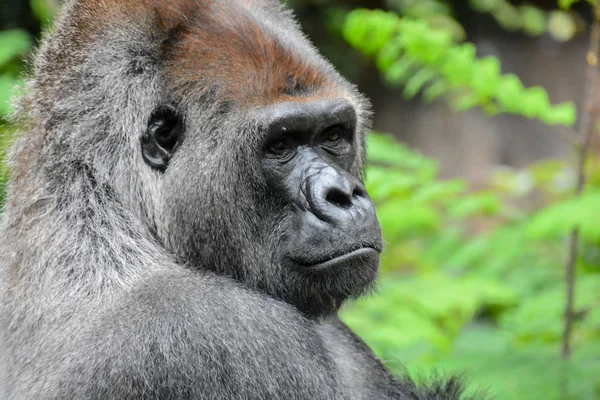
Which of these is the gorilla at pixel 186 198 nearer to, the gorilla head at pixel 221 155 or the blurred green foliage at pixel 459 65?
the gorilla head at pixel 221 155

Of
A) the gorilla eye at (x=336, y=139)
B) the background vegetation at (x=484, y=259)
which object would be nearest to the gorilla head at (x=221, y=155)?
the gorilla eye at (x=336, y=139)

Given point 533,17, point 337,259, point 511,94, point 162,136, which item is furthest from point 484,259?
point 533,17

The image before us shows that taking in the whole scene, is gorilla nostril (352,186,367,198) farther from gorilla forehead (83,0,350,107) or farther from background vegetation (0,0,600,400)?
background vegetation (0,0,600,400)

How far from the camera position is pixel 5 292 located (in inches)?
125

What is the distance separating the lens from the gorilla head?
10.2 feet

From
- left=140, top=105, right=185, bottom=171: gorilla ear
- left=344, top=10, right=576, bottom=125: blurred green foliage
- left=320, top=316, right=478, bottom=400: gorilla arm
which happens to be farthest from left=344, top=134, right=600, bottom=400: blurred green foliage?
left=140, top=105, right=185, bottom=171: gorilla ear

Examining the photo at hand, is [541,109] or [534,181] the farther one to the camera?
[534,181]

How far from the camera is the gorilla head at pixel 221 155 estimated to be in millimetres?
3119

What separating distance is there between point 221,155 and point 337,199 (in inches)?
A: 19.8

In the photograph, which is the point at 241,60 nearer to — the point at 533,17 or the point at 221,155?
the point at 221,155

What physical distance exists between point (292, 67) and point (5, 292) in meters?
1.50

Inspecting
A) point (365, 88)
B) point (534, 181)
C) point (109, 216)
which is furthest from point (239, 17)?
point (365, 88)

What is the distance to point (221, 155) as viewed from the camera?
124 inches

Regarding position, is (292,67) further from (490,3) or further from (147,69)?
(490,3)
